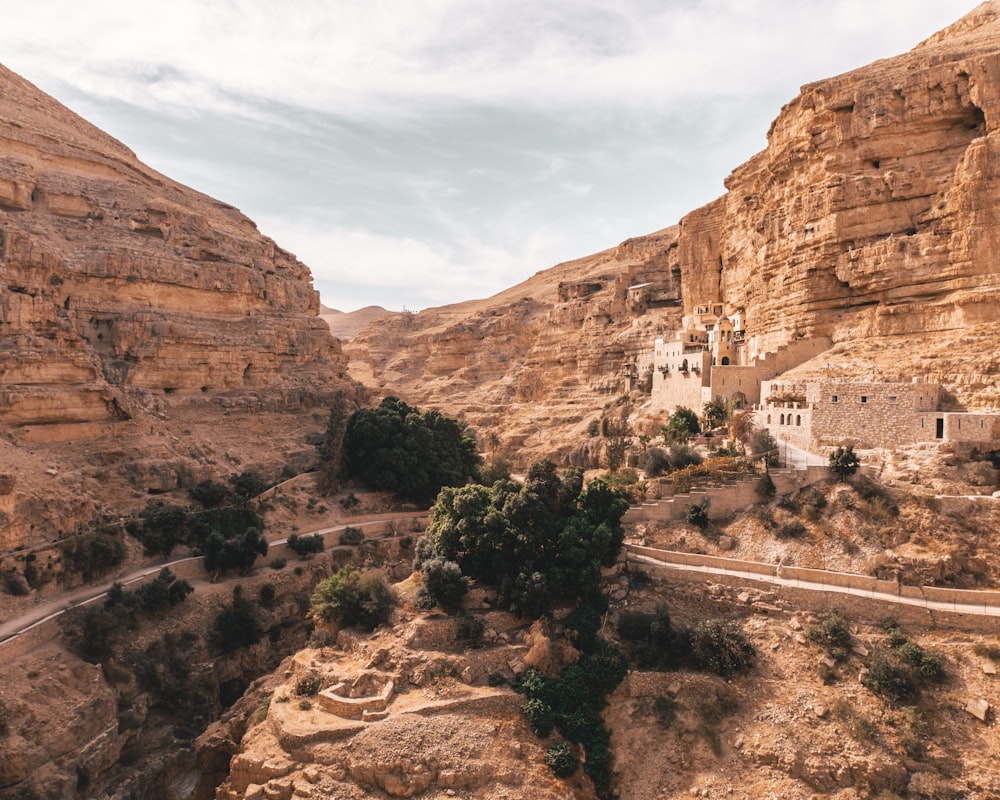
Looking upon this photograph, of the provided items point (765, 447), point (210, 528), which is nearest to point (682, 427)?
point (765, 447)

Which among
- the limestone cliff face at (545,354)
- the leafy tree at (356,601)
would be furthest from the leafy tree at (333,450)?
the limestone cliff face at (545,354)

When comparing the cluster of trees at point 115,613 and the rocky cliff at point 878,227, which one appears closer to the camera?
the cluster of trees at point 115,613

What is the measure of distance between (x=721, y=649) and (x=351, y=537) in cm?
1609

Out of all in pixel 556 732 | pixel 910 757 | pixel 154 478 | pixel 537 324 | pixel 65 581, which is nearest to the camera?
pixel 910 757

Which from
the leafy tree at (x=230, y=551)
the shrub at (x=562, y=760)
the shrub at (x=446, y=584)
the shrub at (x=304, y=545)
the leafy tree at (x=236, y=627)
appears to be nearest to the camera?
the shrub at (x=562, y=760)

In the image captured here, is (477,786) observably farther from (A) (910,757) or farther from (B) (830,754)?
(A) (910,757)

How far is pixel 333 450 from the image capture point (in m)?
34.1

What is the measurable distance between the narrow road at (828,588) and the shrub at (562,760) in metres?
6.45

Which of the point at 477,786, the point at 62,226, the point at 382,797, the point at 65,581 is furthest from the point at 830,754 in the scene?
the point at 62,226

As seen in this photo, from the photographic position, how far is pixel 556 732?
1623 centimetres

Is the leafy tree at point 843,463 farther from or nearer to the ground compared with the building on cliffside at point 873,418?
nearer to the ground

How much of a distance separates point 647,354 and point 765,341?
9692 millimetres

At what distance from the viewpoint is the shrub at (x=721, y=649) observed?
16.9 metres

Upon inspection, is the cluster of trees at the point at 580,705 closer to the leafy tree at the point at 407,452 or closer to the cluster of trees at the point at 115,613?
the cluster of trees at the point at 115,613
